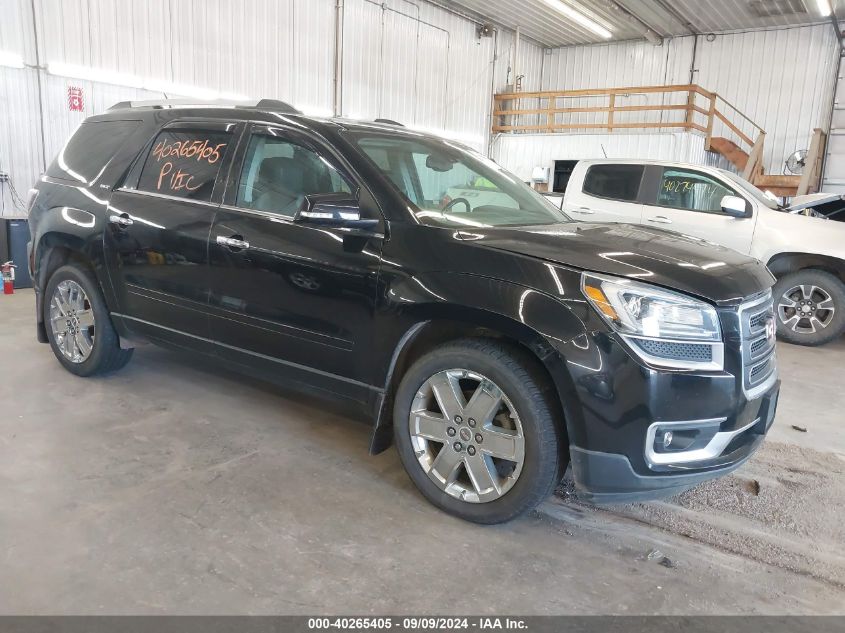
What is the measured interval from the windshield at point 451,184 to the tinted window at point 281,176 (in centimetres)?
20

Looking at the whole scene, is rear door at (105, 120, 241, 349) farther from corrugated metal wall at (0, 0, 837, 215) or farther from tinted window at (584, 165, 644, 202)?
corrugated metal wall at (0, 0, 837, 215)

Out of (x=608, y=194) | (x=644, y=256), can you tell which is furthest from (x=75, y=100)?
(x=644, y=256)

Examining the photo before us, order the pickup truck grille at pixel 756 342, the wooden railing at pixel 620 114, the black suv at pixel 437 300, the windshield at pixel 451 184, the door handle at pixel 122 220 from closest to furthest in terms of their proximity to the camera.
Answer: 1. the black suv at pixel 437 300
2. the pickup truck grille at pixel 756 342
3. the windshield at pixel 451 184
4. the door handle at pixel 122 220
5. the wooden railing at pixel 620 114

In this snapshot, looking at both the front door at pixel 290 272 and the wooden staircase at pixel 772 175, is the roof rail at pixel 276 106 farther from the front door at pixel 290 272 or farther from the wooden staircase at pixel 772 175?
the wooden staircase at pixel 772 175

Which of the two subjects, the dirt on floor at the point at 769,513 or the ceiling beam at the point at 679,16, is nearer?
the dirt on floor at the point at 769,513

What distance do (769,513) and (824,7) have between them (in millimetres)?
14328

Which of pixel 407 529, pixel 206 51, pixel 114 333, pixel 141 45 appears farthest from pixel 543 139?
pixel 407 529

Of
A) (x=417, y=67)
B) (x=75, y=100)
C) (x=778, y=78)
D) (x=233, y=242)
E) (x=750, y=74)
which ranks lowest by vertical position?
(x=233, y=242)

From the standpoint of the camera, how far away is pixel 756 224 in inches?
245

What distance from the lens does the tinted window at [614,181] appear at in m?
6.85

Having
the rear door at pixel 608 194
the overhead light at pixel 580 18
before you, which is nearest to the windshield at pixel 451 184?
the rear door at pixel 608 194

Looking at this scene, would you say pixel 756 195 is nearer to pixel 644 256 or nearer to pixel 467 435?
pixel 644 256

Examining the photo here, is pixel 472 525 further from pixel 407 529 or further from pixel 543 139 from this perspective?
pixel 543 139

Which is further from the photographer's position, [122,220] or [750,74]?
[750,74]
